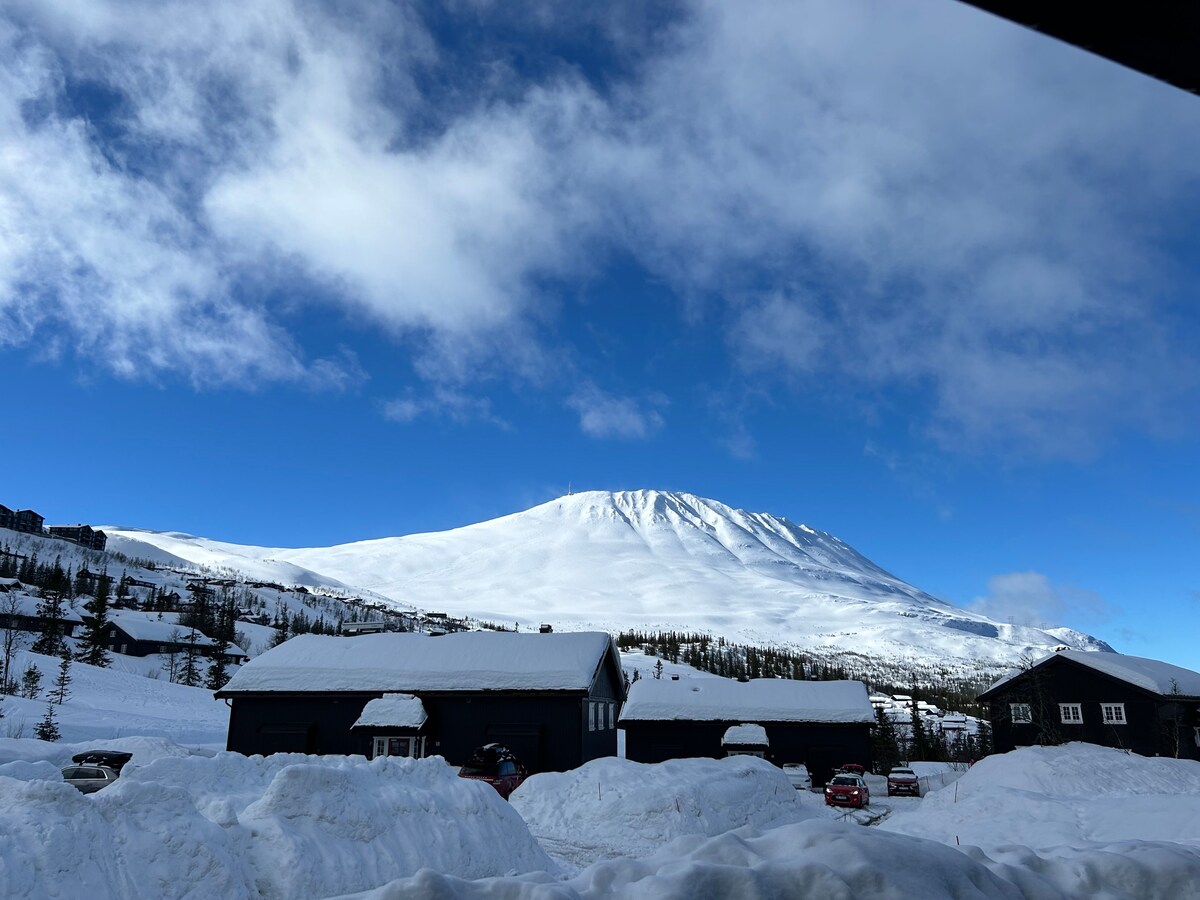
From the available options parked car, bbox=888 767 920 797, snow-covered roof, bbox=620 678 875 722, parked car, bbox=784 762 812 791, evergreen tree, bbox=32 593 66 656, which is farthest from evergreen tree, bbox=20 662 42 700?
parked car, bbox=888 767 920 797

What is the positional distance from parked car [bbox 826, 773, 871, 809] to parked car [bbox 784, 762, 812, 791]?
686 centimetres

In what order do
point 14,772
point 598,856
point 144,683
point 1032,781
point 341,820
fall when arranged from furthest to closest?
point 144,683, point 1032,781, point 598,856, point 14,772, point 341,820

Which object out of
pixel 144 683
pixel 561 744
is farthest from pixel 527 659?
pixel 144 683

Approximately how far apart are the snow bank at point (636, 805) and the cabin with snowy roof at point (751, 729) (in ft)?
51.0

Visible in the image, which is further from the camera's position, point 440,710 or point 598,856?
point 440,710

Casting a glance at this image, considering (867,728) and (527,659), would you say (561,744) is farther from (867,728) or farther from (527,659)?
(867,728)

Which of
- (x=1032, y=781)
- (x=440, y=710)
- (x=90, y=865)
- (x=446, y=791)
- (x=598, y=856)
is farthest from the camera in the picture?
(x=440, y=710)

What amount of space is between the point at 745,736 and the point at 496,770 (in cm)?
1836

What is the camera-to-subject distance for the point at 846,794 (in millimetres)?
31516

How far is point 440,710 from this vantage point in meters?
34.1

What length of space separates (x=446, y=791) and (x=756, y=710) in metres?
30.8

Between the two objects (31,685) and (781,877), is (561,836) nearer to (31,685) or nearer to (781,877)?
(781,877)

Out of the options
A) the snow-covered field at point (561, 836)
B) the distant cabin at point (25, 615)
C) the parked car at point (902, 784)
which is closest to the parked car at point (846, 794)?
the snow-covered field at point (561, 836)

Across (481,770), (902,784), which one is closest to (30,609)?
(481,770)
